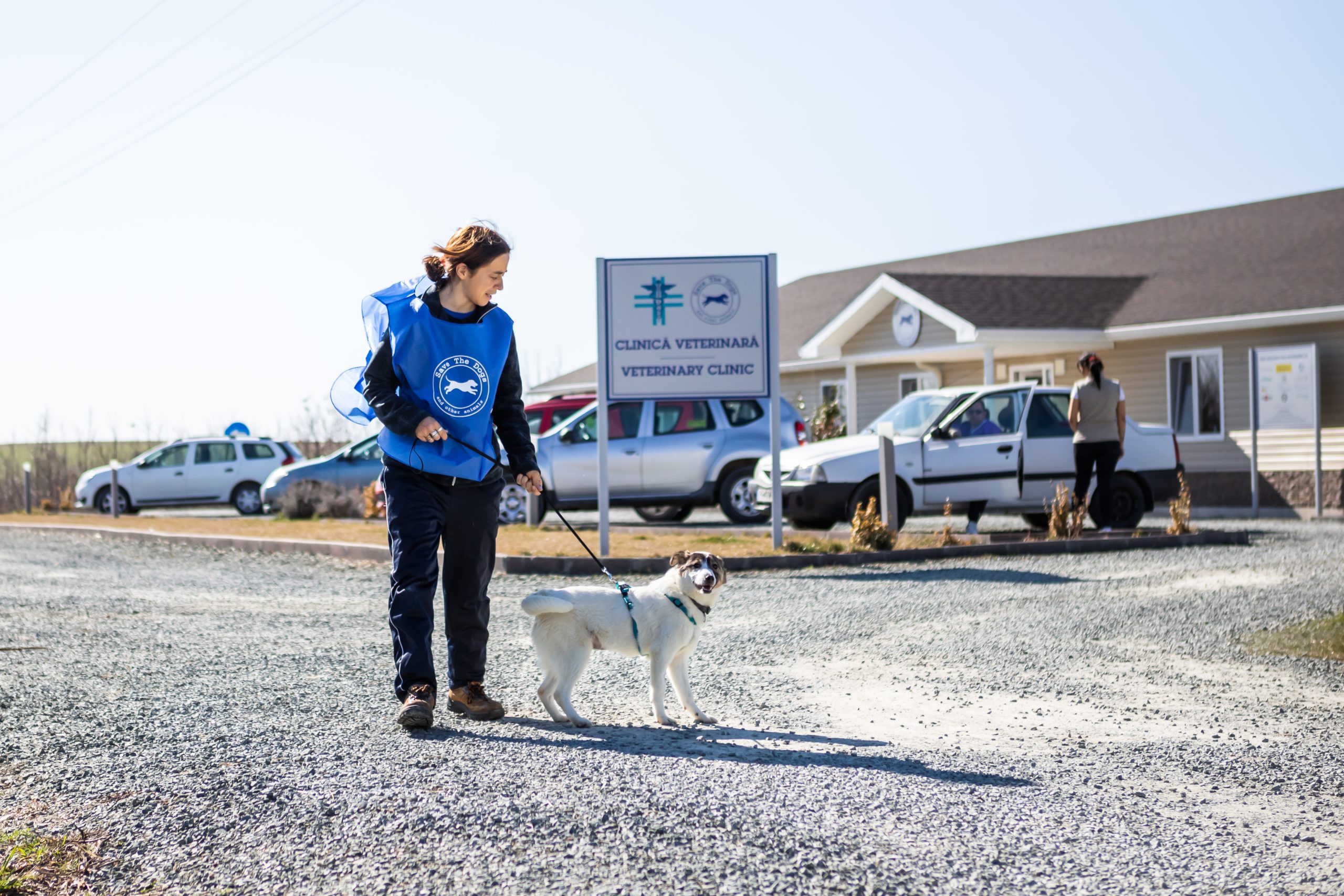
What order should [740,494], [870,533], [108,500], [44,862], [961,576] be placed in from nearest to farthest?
[44,862], [961,576], [870,533], [740,494], [108,500]

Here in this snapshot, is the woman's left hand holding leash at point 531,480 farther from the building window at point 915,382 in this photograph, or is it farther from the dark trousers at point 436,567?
the building window at point 915,382

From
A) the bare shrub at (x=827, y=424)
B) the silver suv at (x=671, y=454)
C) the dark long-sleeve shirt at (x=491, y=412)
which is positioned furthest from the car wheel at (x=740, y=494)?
the dark long-sleeve shirt at (x=491, y=412)

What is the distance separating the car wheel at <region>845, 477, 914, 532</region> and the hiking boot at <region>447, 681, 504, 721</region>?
9580 millimetres

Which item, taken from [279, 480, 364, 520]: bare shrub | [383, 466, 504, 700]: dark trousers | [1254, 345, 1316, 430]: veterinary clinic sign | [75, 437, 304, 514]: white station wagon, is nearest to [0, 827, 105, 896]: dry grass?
[383, 466, 504, 700]: dark trousers

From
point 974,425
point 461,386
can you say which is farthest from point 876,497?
point 461,386

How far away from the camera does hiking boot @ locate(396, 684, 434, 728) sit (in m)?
5.11

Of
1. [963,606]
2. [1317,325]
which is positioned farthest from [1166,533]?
[1317,325]

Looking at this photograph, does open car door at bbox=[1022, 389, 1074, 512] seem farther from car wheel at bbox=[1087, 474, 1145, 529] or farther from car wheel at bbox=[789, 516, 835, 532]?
car wheel at bbox=[789, 516, 835, 532]

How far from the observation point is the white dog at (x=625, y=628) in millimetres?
5301

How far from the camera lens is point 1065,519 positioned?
45.3 ft

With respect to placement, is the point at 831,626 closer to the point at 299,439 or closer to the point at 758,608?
the point at 758,608

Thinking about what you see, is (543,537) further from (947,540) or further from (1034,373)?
(1034,373)

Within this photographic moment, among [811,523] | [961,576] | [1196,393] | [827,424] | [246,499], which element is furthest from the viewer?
[246,499]

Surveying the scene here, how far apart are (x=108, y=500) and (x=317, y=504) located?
27.7ft
